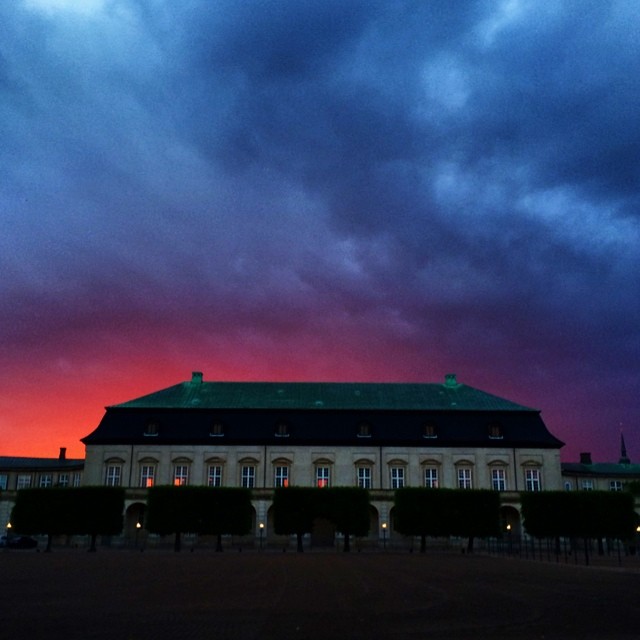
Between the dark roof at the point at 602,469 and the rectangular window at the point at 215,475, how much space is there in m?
44.9

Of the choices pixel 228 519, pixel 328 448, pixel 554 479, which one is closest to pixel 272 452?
pixel 328 448

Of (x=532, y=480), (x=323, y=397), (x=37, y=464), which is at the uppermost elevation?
(x=323, y=397)

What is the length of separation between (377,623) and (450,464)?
63.6m

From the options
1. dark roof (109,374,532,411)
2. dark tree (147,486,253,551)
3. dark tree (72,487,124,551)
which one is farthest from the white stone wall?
dark tree (72,487,124,551)

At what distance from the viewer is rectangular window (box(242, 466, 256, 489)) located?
77938 millimetres

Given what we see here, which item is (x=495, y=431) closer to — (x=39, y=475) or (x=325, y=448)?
(x=325, y=448)

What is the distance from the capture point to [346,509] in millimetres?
66938

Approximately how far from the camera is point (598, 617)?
18344 mm

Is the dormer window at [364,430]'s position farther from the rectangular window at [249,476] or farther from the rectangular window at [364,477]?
the rectangular window at [249,476]

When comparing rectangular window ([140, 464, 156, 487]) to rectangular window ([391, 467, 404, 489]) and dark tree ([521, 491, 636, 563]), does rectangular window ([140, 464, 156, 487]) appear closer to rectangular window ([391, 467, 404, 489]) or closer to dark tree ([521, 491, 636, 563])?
rectangular window ([391, 467, 404, 489])

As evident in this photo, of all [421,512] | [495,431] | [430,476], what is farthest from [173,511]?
[495,431]

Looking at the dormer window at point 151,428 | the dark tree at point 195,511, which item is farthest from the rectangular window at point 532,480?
the dormer window at point 151,428

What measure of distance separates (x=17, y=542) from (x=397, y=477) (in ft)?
123

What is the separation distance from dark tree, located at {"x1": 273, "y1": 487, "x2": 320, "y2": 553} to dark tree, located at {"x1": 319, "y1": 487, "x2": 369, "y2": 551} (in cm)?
83
